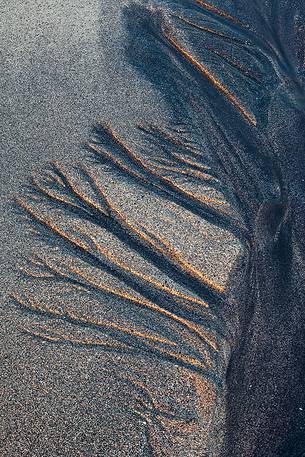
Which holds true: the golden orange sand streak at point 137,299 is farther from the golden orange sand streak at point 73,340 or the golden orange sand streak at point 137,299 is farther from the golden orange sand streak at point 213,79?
the golden orange sand streak at point 213,79

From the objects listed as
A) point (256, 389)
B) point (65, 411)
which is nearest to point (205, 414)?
point (256, 389)

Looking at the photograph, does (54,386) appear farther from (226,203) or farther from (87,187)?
(226,203)

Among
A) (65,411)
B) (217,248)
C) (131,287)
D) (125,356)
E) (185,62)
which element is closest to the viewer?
(65,411)

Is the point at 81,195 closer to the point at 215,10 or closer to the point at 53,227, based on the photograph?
the point at 53,227

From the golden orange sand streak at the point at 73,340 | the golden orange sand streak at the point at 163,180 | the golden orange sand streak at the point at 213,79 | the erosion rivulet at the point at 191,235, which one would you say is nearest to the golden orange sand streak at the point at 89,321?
the erosion rivulet at the point at 191,235

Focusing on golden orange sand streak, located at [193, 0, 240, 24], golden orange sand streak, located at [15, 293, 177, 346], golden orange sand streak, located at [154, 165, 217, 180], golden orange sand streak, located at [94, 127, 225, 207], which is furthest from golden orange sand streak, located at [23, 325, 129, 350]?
golden orange sand streak, located at [193, 0, 240, 24]

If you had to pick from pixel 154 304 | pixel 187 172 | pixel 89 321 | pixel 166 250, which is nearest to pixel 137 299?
pixel 154 304
